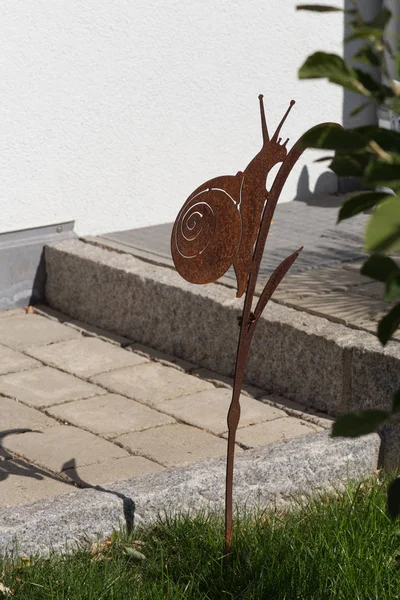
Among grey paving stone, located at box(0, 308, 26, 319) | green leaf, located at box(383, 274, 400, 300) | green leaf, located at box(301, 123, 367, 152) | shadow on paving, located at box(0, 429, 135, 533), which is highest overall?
green leaf, located at box(301, 123, 367, 152)

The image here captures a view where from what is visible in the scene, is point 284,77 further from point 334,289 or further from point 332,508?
point 332,508

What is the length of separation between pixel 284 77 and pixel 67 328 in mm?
2495

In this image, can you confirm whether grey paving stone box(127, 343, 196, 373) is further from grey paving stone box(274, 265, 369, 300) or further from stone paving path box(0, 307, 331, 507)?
grey paving stone box(274, 265, 369, 300)

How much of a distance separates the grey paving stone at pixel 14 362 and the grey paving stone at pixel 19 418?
43 centimetres

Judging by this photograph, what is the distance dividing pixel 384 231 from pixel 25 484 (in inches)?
110

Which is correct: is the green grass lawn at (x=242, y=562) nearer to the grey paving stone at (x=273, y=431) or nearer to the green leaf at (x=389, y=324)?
the grey paving stone at (x=273, y=431)

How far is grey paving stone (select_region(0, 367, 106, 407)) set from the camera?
480cm

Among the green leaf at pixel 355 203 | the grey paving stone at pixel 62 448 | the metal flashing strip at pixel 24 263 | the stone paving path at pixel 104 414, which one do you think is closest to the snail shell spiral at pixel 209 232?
the stone paving path at pixel 104 414

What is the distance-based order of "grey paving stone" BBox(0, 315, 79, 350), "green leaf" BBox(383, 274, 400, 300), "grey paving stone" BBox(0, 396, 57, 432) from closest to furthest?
"green leaf" BBox(383, 274, 400, 300), "grey paving stone" BBox(0, 396, 57, 432), "grey paving stone" BBox(0, 315, 79, 350)

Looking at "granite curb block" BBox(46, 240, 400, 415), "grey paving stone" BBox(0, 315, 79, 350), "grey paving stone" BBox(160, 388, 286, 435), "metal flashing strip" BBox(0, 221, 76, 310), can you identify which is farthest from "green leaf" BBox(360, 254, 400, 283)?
"metal flashing strip" BBox(0, 221, 76, 310)

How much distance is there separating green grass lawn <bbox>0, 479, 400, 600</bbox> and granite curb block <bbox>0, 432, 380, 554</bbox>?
0.22ft

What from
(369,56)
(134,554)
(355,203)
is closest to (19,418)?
(134,554)

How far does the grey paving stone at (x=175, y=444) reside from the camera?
13.6 feet

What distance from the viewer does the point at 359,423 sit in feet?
5.20
